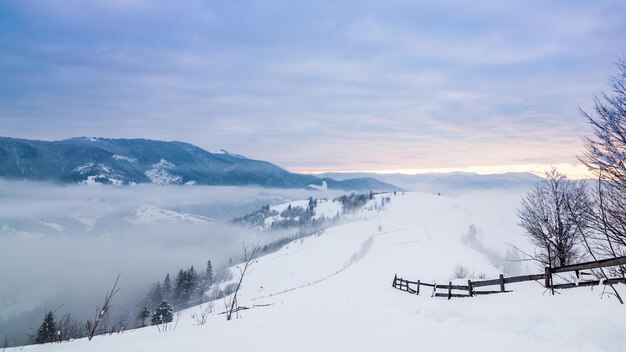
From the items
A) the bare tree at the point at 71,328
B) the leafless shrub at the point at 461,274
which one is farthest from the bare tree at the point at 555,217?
the bare tree at the point at 71,328

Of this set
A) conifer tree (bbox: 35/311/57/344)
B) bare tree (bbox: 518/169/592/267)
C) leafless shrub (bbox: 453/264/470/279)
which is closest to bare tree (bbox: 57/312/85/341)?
conifer tree (bbox: 35/311/57/344)

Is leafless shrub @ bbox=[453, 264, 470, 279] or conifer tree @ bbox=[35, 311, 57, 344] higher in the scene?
conifer tree @ bbox=[35, 311, 57, 344]

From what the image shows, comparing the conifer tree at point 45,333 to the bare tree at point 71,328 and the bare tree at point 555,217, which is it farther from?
the bare tree at point 555,217

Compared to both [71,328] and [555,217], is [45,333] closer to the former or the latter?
[71,328]

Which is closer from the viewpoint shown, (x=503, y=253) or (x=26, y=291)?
(x=503, y=253)

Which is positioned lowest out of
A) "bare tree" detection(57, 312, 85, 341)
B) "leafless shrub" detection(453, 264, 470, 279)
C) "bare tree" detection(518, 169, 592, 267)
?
"leafless shrub" detection(453, 264, 470, 279)

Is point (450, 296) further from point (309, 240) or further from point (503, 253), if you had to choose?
point (309, 240)

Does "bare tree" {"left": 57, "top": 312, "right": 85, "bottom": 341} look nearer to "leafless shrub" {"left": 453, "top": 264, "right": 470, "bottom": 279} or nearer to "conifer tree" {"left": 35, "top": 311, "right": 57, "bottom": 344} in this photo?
"conifer tree" {"left": 35, "top": 311, "right": 57, "bottom": 344}

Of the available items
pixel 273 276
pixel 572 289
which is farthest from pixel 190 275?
pixel 572 289

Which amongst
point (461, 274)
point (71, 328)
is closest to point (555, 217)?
point (461, 274)

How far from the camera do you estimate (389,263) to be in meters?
57.4

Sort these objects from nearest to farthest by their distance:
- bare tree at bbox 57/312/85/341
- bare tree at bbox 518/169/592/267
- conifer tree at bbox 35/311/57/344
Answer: conifer tree at bbox 35/311/57/344, bare tree at bbox 57/312/85/341, bare tree at bbox 518/169/592/267

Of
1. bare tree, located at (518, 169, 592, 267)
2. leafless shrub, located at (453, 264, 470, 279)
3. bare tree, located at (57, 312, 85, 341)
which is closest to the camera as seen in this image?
bare tree, located at (57, 312, 85, 341)

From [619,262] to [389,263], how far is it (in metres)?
54.6
